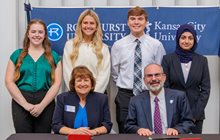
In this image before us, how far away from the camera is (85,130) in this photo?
2.56m

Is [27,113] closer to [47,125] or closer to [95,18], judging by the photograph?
[47,125]

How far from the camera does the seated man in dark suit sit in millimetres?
2762

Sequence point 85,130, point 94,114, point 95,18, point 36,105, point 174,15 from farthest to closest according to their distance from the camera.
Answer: point 174,15 < point 95,18 < point 36,105 < point 94,114 < point 85,130

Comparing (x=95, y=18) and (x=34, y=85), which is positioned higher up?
(x=95, y=18)

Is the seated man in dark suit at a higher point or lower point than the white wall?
lower

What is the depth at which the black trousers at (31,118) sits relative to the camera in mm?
3352

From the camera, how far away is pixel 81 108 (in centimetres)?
284

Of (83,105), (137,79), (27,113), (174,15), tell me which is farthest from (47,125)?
(174,15)

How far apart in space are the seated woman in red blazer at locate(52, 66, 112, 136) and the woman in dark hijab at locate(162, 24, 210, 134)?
0.79 m

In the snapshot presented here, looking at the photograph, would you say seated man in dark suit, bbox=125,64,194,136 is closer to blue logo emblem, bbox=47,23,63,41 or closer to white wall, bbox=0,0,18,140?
blue logo emblem, bbox=47,23,63,41

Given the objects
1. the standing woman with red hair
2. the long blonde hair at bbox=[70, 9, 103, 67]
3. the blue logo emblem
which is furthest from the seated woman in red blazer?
the blue logo emblem

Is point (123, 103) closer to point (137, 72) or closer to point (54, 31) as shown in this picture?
point (137, 72)

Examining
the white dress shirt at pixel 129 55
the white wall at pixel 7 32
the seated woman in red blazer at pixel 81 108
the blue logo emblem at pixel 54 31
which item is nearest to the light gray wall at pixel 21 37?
the white wall at pixel 7 32

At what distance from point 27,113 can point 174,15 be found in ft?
5.62
